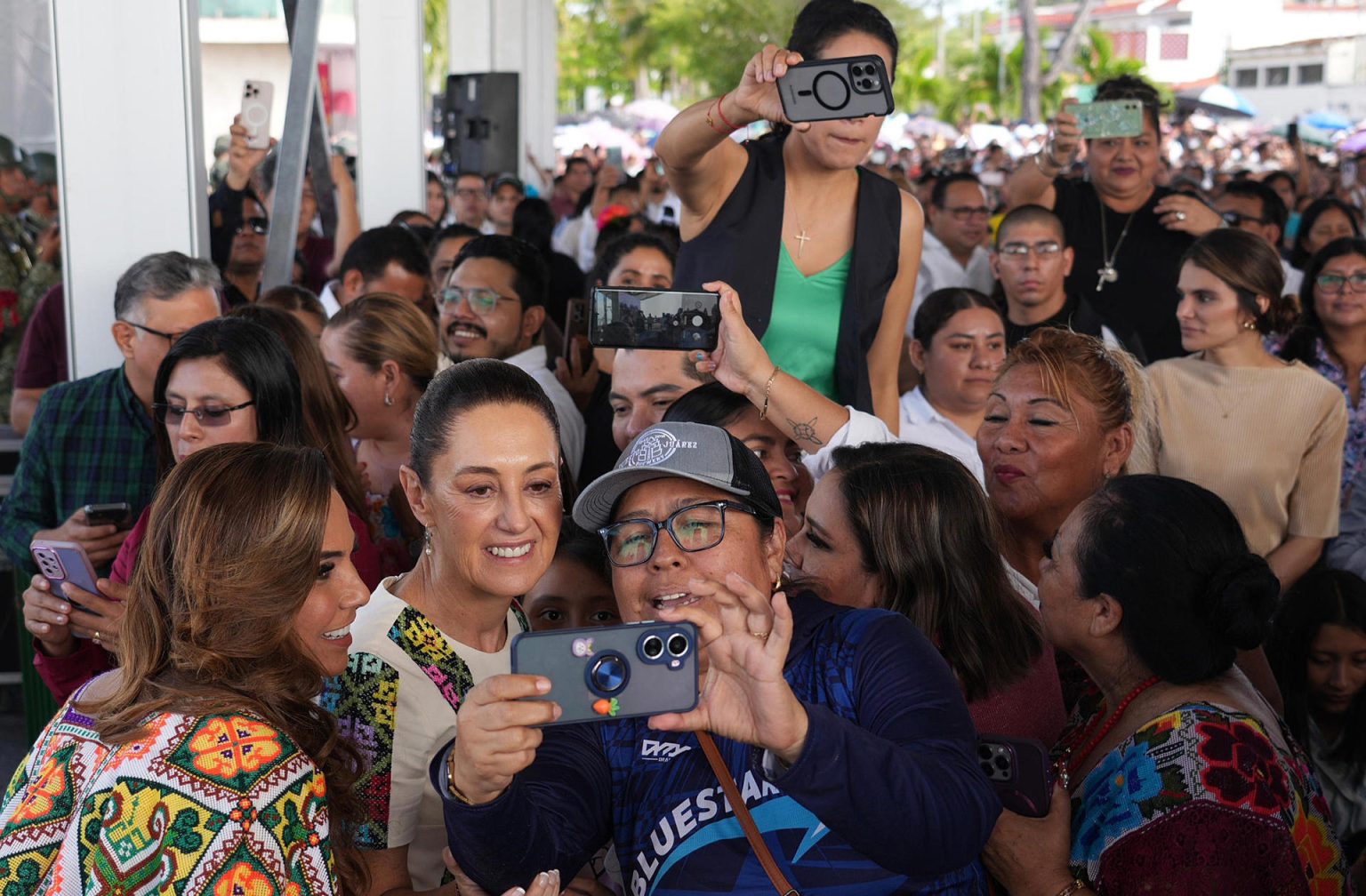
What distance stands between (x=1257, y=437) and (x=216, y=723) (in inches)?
130

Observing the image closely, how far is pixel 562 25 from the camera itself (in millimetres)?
56969

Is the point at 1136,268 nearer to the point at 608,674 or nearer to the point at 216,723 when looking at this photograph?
the point at 608,674

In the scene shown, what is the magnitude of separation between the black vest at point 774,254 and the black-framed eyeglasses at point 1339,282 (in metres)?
2.49

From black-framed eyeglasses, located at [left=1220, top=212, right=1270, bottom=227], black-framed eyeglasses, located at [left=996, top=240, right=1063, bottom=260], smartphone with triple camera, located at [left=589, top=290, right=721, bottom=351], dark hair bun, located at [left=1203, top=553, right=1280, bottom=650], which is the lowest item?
dark hair bun, located at [left=1203, top=553, right=1280, bottom=650]

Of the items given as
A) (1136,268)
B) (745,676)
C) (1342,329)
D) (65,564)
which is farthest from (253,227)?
(745,676)

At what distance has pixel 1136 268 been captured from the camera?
566 centimetres

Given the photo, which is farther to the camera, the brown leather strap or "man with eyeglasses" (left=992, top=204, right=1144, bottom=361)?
"man with eyeglasses" (left=992, top=204, right=1144, bottom=361)

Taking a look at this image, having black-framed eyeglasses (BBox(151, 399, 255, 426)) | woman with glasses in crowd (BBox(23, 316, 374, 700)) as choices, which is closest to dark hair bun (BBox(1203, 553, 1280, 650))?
woman with glasses in crowd (BBox(23, 316, 374, 700))

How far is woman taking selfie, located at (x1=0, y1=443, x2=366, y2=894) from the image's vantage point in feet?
6.21

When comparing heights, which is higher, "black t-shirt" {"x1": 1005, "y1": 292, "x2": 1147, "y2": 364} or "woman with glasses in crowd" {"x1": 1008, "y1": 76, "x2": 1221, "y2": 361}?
"woman with glasses in crowd" {"x1": 1008, "y1": 76, "x2": 1221, "y2": 361}

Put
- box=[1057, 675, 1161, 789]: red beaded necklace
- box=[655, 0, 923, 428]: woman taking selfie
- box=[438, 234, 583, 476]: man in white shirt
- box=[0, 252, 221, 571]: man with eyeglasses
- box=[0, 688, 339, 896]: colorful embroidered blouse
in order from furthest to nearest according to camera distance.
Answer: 1. box=[438, 234, 583, 476]: man in white shirt
2. box=[0, 252, 221, 571]: man with eyeglasses
3. box=[655, 0, 923, 428]: woman taking selfie
4. box=[1057, 675, 1161, 789]: red beaded necklace
5. box=[0, 688, 339, 896]: colorful embroidered blouse

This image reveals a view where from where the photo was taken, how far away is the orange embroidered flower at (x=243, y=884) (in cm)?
188

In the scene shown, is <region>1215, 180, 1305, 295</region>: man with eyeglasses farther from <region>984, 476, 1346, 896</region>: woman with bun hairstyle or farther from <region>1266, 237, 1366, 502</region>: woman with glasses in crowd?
<region>984, 476, 1346, 896</region>: woman with bun hairstyle

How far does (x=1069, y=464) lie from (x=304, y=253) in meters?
5.60
